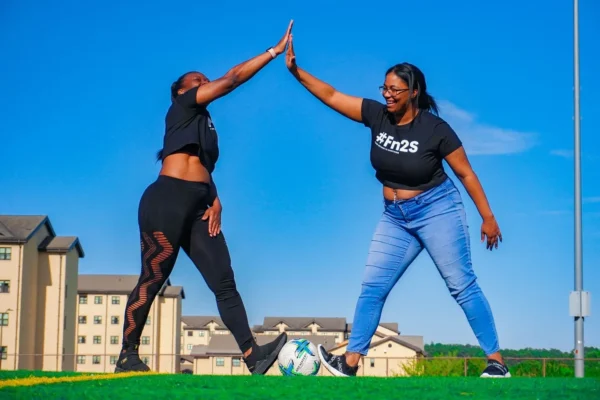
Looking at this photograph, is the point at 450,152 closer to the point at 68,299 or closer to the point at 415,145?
the point at 415,145

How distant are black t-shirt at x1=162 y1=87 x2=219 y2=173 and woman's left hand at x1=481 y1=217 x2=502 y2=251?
2256mm

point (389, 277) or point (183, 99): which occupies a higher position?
point (183, 99)

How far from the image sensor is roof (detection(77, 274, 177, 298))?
106 metres

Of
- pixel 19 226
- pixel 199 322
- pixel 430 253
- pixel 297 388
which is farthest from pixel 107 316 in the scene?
pixel 297 388

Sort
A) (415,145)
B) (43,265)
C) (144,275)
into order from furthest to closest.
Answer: (43,265)
(144,275)
(415,145)

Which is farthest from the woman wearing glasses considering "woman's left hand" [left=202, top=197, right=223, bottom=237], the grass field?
"woman's left hand" [left=202, top=197, right=223, bottom=237]

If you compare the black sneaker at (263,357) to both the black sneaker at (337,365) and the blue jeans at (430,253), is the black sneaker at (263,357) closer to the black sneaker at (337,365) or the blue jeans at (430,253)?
the black sneaker at (337,365)

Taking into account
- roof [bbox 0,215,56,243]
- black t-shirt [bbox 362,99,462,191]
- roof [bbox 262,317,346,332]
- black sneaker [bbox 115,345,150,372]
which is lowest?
roof [bbox 262,317,346,332]

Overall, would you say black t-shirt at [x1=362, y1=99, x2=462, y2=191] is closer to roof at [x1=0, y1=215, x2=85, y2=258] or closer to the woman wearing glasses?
the woman wearing glasses

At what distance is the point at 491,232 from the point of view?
22.7 ft

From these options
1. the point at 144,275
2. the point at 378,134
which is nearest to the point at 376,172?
the point at 378,134

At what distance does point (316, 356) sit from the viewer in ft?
23.5

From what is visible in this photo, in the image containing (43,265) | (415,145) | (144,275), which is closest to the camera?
(415,145)

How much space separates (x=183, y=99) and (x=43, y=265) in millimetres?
65095
